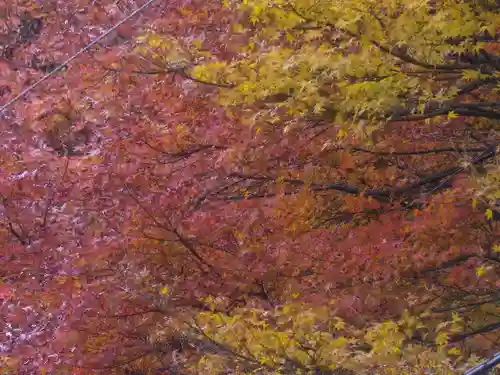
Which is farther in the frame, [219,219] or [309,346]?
[219,219]

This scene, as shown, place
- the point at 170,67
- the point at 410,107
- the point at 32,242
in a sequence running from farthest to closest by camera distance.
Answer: the point at 32,242 → the point at 170,67 → the point at 410,107

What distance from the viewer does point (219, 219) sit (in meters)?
6.68

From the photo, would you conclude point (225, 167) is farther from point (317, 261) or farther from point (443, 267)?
point (443, 267)

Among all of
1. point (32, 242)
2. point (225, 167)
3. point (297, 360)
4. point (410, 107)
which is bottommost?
point (32, 242)

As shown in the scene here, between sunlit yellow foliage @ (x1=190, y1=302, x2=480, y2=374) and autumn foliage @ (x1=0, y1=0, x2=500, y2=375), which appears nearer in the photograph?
sunlit yellow foliage @ (x1=190, y1=302, x2=480, y2=374)

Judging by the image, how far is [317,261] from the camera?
21.2ft

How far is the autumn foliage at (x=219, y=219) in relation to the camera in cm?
543

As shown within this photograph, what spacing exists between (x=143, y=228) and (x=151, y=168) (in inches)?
26.8

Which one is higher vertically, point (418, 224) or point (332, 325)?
point (418, 224)

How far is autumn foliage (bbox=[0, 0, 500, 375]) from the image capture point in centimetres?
543

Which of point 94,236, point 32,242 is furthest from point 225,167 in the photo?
point 32,242

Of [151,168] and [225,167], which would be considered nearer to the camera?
[225,167]

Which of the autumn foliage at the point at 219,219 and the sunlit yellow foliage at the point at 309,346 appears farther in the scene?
the autumn foliage at the point at 219,219

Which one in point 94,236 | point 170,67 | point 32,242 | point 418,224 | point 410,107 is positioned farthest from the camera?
point 32,242
